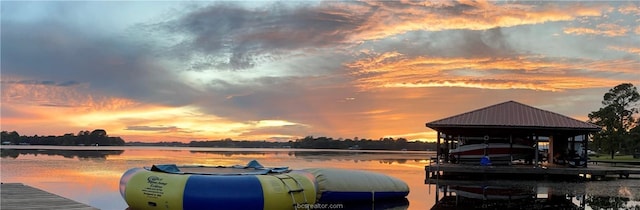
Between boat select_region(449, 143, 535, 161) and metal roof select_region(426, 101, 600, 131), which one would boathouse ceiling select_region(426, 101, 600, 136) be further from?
boat select_region(449, 143, 535, 161)

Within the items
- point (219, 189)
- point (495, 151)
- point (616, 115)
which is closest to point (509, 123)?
point (495, 151)

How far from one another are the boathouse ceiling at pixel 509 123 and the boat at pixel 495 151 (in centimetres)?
62

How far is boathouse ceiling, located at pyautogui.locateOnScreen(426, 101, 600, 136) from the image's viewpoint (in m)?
23.1

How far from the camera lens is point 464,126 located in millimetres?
23062

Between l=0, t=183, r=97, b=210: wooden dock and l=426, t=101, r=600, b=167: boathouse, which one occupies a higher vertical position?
l=426, t=101, r=600, b=167: boathouse

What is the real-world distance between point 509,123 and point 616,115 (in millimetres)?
29097

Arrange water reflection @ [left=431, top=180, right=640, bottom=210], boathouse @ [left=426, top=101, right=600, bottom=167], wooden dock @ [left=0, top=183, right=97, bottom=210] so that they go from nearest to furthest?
wooden dock @ [left=0, top=183, right=97, bottom=210]
water reflection @ [left=431, top=180, right=640, bottom=210]
boathouse @ [left=426, top=101, right=600, bottom=167]

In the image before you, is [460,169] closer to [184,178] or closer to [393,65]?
[393,65]

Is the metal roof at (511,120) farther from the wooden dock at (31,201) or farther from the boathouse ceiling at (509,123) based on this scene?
the wooden dock at (31,201)

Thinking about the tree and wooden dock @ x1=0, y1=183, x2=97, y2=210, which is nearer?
wooden dock @ x1=0, y1=183, x2=97, y2=210

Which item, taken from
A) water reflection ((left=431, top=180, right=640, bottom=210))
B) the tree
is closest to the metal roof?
water reflection ((left=431, top=180, right=640, bottom=210))

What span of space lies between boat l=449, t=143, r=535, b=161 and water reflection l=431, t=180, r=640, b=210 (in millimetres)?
4680

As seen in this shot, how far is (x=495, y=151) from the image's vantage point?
81.5ft

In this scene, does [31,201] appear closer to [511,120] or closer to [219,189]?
[219,189]
